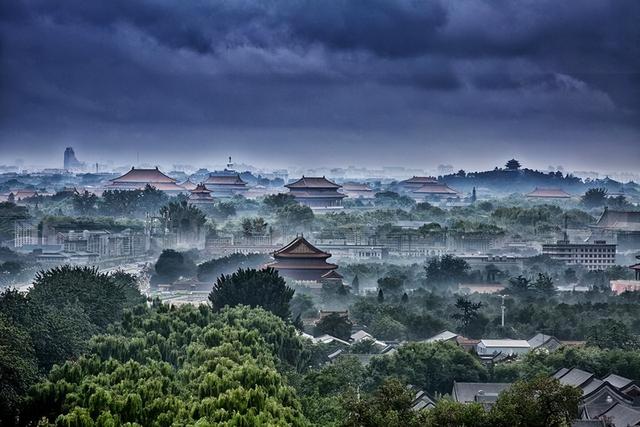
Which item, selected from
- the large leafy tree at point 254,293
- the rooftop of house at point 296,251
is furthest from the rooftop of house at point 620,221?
the large leafy tree at point 254,293

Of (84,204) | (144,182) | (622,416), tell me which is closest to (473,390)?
(622,416)

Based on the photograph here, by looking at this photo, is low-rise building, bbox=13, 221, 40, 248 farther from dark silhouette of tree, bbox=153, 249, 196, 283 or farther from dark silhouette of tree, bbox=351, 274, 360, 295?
dark silhouette of tree, bbox=351, 274, 360, 295

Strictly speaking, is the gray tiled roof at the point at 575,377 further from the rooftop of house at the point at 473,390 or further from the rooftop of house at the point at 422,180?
the rooftop of house at the point at 422,180

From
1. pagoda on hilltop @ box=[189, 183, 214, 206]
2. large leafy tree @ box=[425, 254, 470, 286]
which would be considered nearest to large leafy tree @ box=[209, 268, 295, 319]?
large leafy tree @ box=[425, 254, 470, 286]

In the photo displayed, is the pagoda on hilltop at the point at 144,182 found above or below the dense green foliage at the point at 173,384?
above

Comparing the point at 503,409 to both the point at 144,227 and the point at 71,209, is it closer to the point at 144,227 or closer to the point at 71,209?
the point at 144,227

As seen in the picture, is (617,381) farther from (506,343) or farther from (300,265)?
(300,265)

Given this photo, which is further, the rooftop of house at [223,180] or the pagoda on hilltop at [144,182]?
the rooftop of house at [223,180]

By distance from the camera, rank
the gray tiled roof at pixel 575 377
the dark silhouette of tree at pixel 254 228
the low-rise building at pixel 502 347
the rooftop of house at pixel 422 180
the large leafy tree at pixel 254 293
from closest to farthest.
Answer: the gray tiled roof at pixel 575 377, the low-rise building at pixel 502 347, the large leafy tree at pixel 254 293, the dark silhouette of tree at pixel 254 228, the rooftop of house at pixel 422 180
